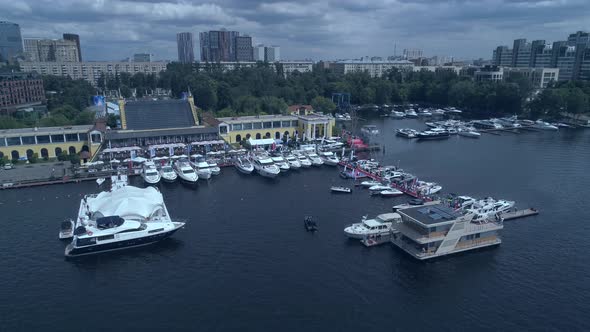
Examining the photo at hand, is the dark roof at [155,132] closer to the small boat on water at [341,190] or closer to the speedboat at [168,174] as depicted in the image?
the speedboat at [168,174]

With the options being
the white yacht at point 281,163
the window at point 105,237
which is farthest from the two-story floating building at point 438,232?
the white yacht at point 281,163

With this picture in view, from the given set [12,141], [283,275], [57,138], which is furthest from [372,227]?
[12,141]

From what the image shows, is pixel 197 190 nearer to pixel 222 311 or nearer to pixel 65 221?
pixel 65 221

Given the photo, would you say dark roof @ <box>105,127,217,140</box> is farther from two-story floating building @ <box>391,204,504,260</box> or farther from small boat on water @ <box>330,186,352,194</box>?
two-story floating building @ <box>391,204,504,260</box>

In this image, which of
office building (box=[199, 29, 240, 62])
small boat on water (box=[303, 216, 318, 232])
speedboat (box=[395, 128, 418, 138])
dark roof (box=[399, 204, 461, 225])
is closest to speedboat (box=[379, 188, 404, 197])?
dark roof (box=[399, 204, 461, 225])

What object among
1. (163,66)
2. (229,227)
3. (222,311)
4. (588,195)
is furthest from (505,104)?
(163,66)

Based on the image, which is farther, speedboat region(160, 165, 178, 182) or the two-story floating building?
speedboat region(160, 165, 178, 182)

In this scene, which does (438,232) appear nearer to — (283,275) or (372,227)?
(372,227)
